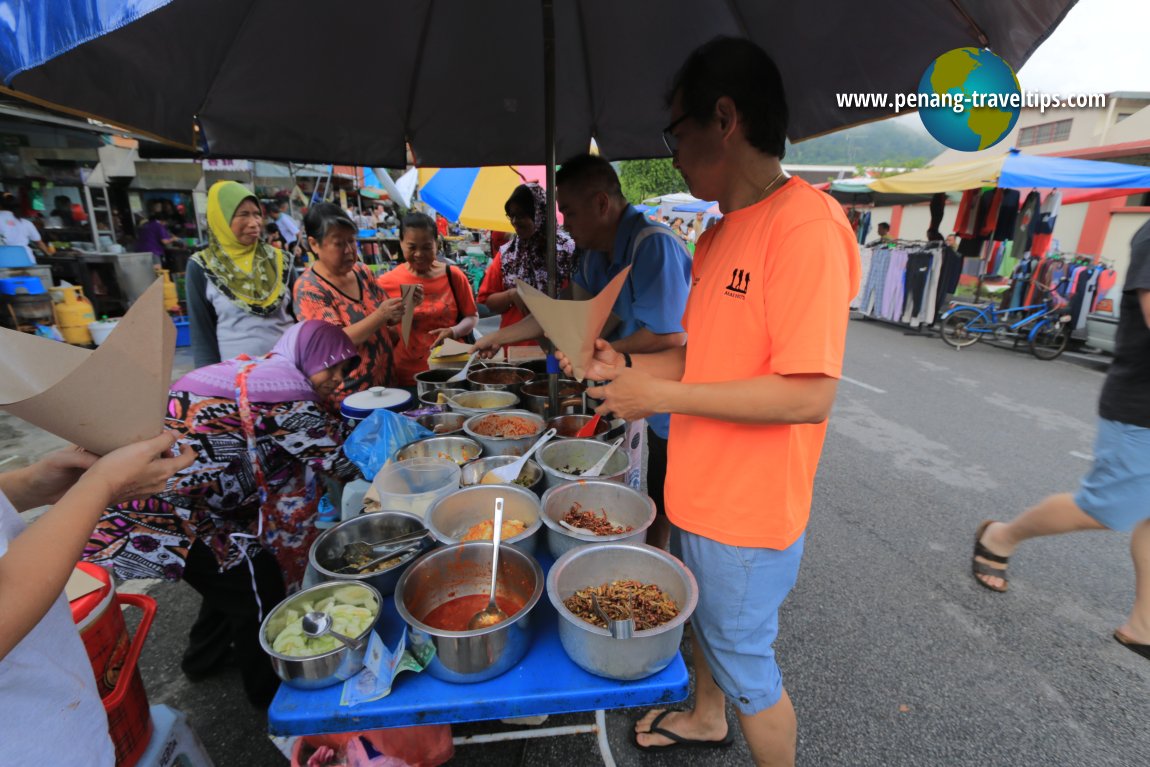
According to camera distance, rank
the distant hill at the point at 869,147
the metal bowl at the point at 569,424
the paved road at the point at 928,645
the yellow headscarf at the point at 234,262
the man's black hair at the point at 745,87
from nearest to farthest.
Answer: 1. the man's black hair at the point at 745,87
2. the paved road at the point at 928,645
3. the metal bowl at the point at 569,424
4. the yellow headscarf at the point at 234,262
5. the distant hill at the point at 869,147

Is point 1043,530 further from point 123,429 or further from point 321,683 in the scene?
point 123,429

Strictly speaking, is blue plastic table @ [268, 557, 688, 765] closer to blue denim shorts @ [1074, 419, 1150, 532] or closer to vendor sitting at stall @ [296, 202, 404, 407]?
vendor sitting at stall @ [296, 202, 404, 407]

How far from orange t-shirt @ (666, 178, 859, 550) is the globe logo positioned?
0.61 meters

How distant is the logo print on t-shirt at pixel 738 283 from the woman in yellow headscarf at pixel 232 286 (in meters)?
2.93

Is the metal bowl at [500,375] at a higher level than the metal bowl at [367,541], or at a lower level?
higher

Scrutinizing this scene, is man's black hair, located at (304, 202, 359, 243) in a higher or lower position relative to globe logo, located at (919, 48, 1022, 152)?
lower

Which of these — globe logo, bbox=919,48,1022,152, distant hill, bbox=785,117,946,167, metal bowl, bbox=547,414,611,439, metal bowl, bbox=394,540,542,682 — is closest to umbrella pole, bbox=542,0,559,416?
metal bowl, bbox=547,414,611,439

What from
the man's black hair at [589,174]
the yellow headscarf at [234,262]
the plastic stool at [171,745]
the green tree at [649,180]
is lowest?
the plastic stool at [171,745]

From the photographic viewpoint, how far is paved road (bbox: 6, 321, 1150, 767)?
211 centimetres

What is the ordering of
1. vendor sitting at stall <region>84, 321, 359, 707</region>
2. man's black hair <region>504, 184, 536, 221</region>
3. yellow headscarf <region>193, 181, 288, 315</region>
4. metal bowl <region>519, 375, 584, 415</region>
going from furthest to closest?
1. man's black hair <region>504, 184, 536, 221</region>
2. yellow headscarf <region>193, 181, 288, 315</region>
3. metal bowl <region>519, 375, 584, 415</region>
4. vendor sitting at stall <region>84, 321, 359, 707</region>

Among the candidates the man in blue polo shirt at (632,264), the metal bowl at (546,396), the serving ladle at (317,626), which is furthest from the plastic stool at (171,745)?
the man in blue polo shirt at (632,264)

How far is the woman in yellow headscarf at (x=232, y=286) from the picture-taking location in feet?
9.93

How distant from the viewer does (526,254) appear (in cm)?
422

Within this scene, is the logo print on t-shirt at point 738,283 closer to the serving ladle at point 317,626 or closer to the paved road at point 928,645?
the serving ladle at point 317,626
